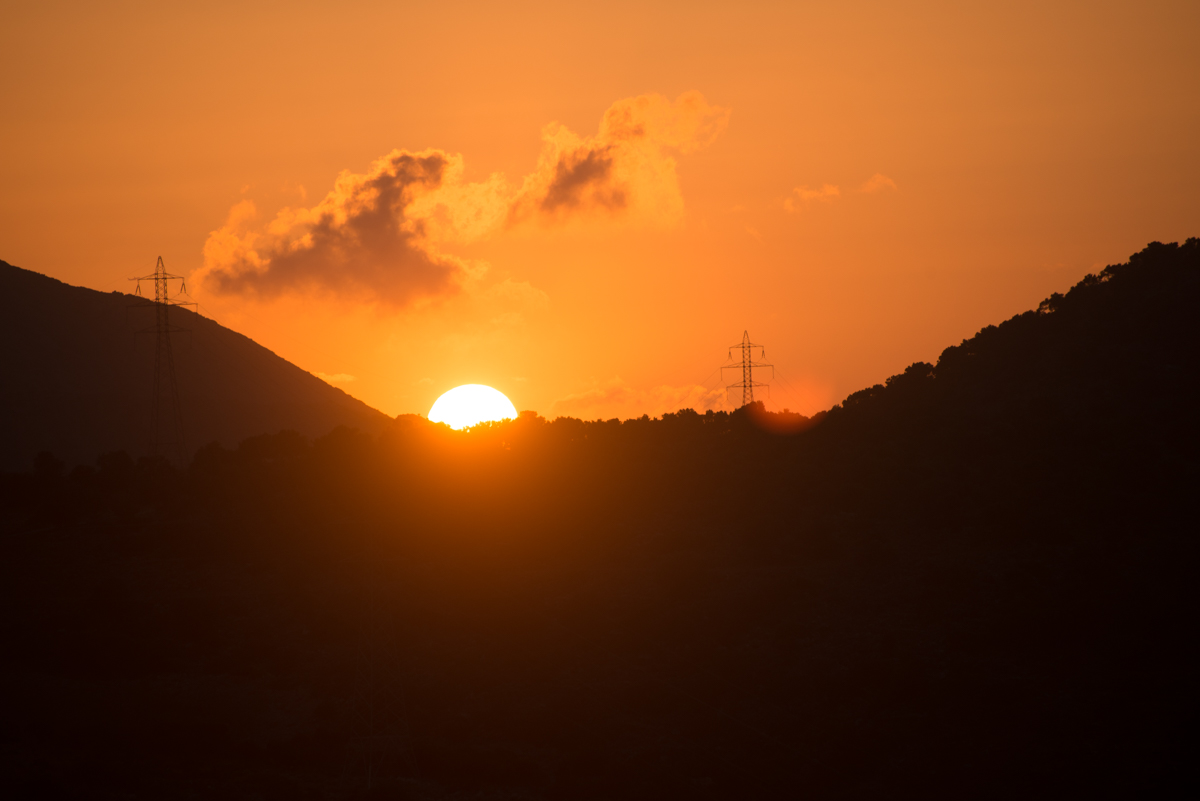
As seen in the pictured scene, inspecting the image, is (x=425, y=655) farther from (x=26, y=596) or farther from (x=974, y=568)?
(x=974, y=568)

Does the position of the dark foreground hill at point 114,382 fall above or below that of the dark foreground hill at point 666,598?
above

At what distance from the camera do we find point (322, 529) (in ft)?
214

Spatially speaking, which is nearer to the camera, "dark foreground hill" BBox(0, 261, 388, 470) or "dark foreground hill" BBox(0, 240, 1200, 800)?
"dark foreground hill" BBox(0, 240, 1200, 800)

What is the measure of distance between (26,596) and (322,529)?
1714cm

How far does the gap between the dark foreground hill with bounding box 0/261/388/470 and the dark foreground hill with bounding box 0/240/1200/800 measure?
67.9m

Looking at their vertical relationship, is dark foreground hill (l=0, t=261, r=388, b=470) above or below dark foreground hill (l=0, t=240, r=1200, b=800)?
above

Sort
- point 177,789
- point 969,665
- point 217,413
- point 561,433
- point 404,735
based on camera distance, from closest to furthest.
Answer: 1. point 177,789
2. point 404,735
3. point 969,665
4. point 561,433
5. point 217,413

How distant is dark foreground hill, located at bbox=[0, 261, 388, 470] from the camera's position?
437 ft

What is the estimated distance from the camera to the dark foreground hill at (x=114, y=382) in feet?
437

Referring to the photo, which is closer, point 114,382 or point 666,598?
point 666,598

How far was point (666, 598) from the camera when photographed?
184 feet

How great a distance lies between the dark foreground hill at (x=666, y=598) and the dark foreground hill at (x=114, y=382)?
2673 inches

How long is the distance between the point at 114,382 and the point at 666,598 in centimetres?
11966

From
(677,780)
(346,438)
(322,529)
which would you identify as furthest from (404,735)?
(346,438)
